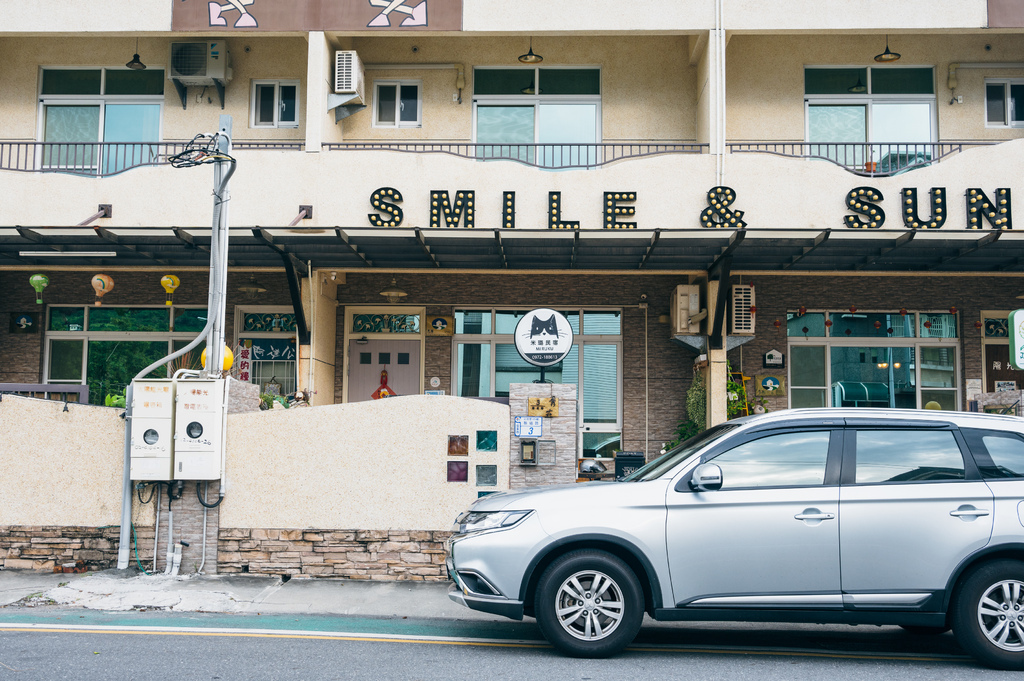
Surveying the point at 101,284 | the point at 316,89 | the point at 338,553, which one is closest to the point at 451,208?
the point at 316,89

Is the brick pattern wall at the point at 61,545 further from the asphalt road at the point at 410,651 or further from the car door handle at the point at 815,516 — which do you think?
the car door handle at the point at 815,516

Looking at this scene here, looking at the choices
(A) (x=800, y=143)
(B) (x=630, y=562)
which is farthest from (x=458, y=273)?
(B) (x=630, y=562)

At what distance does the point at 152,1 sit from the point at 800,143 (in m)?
10.9

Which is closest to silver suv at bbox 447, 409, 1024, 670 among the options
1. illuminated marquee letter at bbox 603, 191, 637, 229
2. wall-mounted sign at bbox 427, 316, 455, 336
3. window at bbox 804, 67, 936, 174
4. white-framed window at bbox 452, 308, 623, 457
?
illuminated marquee letter at bbox 603, 191, 637, 229

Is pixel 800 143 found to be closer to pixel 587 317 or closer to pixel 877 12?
pixel 877 12

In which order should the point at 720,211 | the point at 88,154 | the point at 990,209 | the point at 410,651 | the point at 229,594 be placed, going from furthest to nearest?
1. the point at 88,154
2. the point at 720,211
3. the point at 990,209
4. the point at 229,594
5. the point at 410,651

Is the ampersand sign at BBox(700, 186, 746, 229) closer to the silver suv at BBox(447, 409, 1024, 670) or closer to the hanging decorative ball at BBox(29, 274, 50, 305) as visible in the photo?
the silver suv at BBox(447, 409, 1024, 670)

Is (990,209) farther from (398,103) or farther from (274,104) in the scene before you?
(274,104)

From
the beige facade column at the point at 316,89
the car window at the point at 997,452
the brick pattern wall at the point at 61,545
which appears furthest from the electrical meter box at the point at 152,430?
the car window at the point at 997,452

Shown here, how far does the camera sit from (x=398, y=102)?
16.1 meters

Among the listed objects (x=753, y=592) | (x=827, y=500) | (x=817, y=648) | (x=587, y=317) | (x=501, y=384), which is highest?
(x=587, y=317)

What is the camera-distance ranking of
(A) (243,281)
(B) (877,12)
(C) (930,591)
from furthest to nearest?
(A) (243,281) → (B) (877,12) → (C) (930,591)

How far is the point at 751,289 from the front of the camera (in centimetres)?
1462

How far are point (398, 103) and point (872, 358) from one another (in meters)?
9.63
